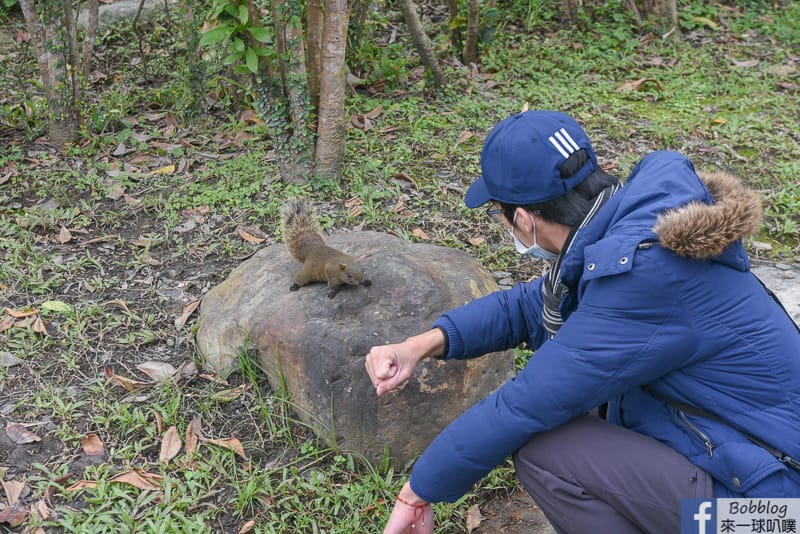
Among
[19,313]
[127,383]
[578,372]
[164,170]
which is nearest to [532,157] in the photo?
[578,372]

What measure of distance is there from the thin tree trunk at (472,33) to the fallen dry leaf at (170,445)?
4.70 metres

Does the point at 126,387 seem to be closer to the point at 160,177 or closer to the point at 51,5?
the point at 160,177

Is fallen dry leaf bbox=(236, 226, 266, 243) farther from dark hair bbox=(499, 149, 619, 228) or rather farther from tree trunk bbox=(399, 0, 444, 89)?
dark hair bbox=(499, 149, 619, 228)

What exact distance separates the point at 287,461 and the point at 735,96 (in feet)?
17.8

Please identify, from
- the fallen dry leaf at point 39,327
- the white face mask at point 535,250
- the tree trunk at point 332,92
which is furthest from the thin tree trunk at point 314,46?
the white face mask at point 535,250

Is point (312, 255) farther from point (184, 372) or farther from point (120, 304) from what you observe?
point (120, 304)

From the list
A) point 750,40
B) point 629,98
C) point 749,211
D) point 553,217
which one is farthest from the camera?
point 750,40

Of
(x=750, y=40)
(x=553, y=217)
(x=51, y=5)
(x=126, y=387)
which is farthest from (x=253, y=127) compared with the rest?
(x=750, y=40)

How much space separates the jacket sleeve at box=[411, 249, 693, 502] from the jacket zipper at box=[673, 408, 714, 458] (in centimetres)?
22

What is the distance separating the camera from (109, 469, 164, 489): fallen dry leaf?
3.29 metres

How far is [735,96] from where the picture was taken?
22.5ft

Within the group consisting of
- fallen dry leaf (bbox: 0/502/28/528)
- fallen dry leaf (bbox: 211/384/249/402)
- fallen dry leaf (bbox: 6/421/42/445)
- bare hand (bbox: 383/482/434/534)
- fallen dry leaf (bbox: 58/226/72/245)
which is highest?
bare hand (bbox: 383/482/434/534)

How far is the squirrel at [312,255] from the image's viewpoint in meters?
3.71

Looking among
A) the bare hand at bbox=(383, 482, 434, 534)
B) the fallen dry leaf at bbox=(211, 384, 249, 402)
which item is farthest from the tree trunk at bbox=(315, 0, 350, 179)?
the bare hand at bbox=(383, 482, 434, 534)
